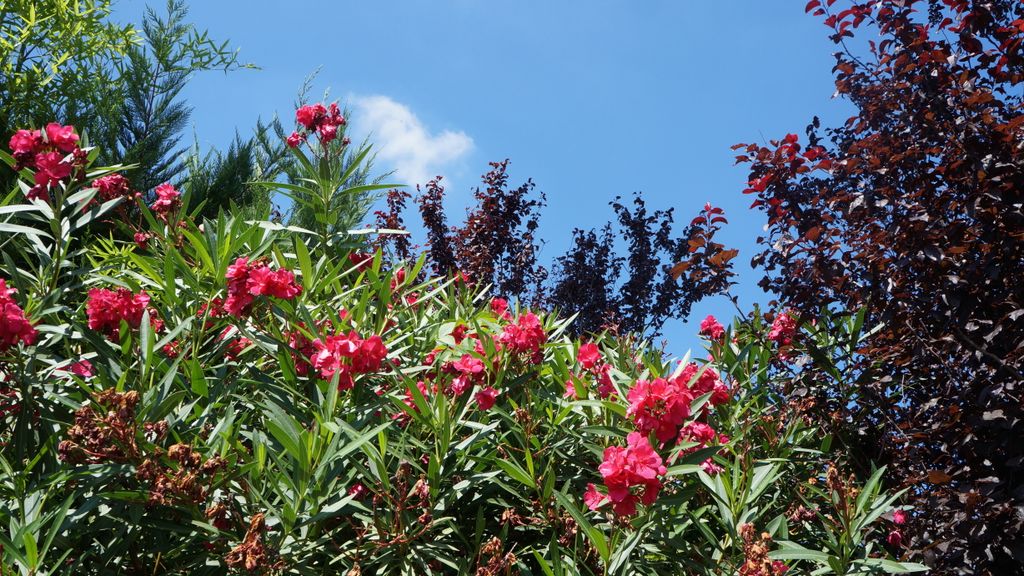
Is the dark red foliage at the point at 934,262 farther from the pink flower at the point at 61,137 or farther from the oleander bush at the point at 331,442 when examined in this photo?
the pink flower at the point at 61,137

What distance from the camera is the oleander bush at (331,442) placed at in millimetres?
2340

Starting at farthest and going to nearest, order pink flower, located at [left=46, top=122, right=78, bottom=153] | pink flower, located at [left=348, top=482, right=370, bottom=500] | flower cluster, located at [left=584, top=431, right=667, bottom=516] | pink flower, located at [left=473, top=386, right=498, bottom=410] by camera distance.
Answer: pink flower, located at [left=46, top=122, right=78, bottom=153] < pink flower, located at [left=473, top=386, right=498, bottom=410] < pink flower, located at [left=348, top=482, right=370, bottom=500] < flower cluster, located at [left=584, top=431, right=667, bottom=516]

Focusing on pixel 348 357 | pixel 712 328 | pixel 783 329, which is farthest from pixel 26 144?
pixel 783 329

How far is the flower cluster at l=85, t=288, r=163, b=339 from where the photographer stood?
2.82m

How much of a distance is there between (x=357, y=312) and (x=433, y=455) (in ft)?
2.50

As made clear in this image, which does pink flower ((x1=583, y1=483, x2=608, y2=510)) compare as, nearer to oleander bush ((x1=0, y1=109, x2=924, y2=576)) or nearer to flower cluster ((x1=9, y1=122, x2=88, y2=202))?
oleander bush ((x1=0, y1=109, x2=924, y2=576))

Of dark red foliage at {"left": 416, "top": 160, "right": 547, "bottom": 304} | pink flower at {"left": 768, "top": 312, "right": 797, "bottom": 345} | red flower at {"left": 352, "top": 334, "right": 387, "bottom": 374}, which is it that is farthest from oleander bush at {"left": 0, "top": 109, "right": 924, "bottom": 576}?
dark red foliage at {"left": 416, "top": 160, "right": 547, "bottom": 304}

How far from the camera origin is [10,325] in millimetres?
2543

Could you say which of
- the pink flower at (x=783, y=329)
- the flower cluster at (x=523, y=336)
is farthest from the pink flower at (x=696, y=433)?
Result: the pink flower at (x=783, y=329)

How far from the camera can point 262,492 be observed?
8.04ft

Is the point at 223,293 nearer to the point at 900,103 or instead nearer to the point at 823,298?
the point at 823,298

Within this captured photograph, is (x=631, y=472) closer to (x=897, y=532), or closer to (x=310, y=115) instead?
(x=897, y=532)

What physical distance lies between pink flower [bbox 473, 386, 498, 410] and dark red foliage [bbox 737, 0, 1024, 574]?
1.74 meters

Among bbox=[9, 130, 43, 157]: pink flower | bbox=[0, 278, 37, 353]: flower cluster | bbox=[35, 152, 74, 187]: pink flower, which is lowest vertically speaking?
bbox=[0, 278, 37, 353]: flower cluster
